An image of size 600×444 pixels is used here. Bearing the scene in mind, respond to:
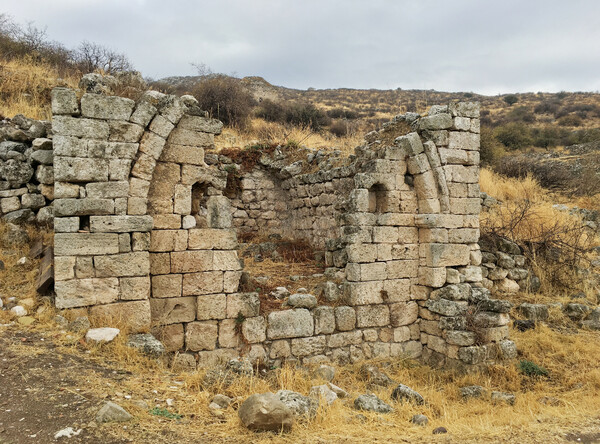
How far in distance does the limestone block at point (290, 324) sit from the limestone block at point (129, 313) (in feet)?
5.77

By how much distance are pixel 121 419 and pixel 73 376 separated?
936 millimetres

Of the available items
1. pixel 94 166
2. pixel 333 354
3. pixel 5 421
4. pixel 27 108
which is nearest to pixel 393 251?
pixel 333 354

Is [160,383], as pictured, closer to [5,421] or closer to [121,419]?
[121,419]

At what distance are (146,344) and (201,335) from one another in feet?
3.09

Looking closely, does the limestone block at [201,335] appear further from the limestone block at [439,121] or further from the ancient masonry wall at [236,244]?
the limestone block at [439,121]

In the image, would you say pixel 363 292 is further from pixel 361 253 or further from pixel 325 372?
pixel 325 372

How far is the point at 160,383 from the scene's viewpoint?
184 inches

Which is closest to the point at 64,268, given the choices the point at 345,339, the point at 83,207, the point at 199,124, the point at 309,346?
the point at 83,207

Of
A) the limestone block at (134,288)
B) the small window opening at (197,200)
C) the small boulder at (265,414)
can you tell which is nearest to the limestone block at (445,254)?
the small window opening at (197,200)

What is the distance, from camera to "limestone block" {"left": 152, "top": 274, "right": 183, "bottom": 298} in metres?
5.82

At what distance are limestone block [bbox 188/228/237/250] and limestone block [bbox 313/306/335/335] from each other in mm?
1676

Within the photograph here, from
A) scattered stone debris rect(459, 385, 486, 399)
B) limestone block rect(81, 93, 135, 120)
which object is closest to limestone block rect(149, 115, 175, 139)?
limestone block rect(81, 93, 135, 120)

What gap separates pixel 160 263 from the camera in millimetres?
5832

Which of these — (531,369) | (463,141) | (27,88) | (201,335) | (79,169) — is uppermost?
(27,88)
